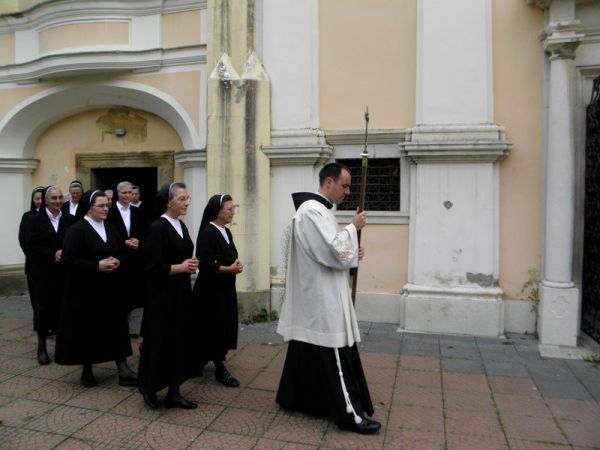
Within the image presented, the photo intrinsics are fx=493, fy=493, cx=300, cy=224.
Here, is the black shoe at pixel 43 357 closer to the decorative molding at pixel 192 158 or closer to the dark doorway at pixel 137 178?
the decorative molding at pixel 192 158

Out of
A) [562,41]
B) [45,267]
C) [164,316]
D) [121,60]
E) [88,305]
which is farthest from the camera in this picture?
[121,60]

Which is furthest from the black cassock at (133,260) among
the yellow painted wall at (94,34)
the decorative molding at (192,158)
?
the yellow painted wall at (94,34)

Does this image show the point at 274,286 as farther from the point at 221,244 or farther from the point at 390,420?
the point at 390,420

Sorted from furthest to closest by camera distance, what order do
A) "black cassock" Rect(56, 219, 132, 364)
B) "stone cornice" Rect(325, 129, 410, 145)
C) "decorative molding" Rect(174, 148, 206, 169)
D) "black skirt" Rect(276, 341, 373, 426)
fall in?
"decorative molding" Rect(174, 148, 206, 169) → "stone cornice" Rect(325, 129, 410, 145) → "black cassock" Rect(56, 219, 132, 364) → "black skirt" Rect(276, 341, 373, 426)

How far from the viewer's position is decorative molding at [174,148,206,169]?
7704 mm

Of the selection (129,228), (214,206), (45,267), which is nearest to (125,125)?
(129,228)

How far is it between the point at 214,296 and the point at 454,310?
3.34 m

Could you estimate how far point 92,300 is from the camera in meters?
4.59

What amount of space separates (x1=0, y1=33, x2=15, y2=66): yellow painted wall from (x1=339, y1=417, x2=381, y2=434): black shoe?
28.4 feet

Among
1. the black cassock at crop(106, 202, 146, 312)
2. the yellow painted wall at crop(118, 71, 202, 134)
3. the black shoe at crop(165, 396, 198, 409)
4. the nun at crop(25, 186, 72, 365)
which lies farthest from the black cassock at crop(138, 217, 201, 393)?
the yellow painted wall at crop(118, 71, 202, 134)

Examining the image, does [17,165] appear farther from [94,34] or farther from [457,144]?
[457,144]

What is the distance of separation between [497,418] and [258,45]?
574 cm

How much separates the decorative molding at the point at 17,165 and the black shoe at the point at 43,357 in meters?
5.06

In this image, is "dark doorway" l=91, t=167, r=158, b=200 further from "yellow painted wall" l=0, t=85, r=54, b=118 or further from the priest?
the priest
